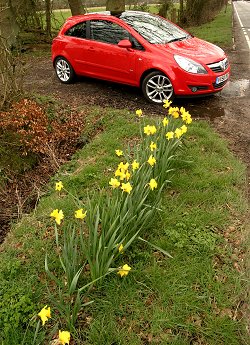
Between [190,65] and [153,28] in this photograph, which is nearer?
[190,65]

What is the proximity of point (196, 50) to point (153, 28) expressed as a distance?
1.10 meters

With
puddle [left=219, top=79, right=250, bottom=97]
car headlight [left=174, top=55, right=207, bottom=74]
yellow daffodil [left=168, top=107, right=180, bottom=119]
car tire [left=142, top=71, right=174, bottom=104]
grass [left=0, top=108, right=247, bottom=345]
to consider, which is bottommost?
puddle [left=219, top=79, right=250, bottom=97]

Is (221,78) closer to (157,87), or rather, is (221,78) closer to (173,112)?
(157,87)

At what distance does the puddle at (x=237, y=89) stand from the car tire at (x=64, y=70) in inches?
141

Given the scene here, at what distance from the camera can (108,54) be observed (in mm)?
7133

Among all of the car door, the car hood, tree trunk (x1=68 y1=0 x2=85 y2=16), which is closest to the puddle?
the car hood

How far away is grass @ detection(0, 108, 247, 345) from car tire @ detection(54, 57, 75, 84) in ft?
13.7

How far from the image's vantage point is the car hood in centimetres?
643

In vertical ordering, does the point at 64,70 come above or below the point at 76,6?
below

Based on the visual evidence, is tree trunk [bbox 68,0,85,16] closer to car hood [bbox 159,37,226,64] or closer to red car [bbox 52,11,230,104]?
red car [bbox 52,11,230,104]

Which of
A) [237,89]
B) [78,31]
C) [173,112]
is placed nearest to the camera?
[173,112]

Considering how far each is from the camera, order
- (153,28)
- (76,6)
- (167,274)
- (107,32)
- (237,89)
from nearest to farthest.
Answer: (167,274)
(153,28)
(107,32)
(237,89)
(76,6)

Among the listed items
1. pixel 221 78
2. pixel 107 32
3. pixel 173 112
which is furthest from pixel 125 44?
pixel 173 112

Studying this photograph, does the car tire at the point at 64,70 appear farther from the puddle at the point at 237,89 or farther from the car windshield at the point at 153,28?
the puddle at the point at 237,89
